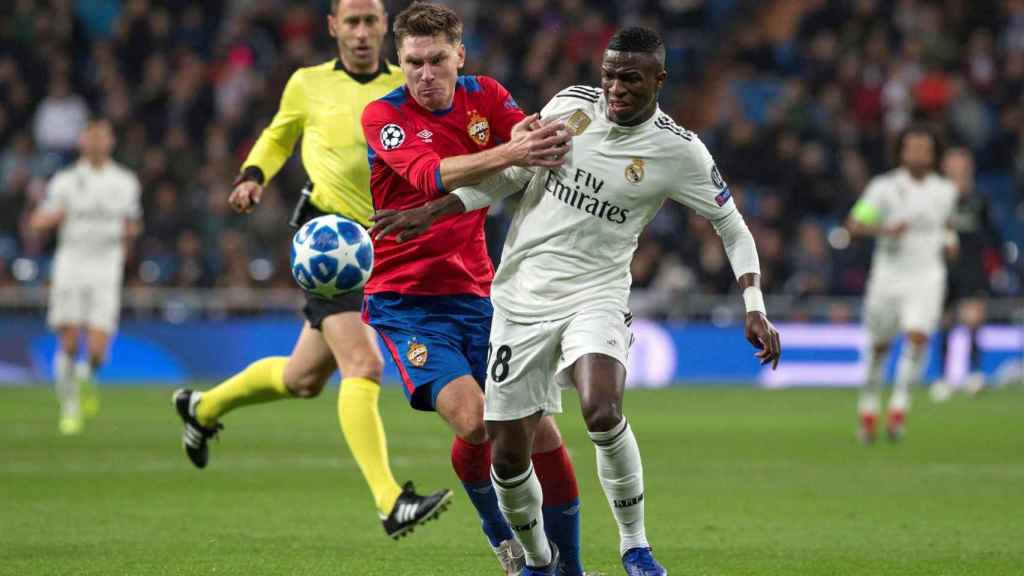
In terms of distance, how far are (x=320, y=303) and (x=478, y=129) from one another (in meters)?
1.87

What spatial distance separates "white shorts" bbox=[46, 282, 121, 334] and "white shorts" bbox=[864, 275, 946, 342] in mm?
6696

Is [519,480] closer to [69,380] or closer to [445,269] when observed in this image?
[445,269]

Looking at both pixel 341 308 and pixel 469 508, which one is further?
pixel 469 508

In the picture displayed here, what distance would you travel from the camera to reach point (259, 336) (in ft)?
66.8

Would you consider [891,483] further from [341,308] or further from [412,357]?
[412,357]

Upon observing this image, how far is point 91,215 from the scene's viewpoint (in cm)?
1509

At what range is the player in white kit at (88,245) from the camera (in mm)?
14820

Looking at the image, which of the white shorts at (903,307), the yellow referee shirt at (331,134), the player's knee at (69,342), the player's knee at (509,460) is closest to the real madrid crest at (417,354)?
the player's knee at (509,460)

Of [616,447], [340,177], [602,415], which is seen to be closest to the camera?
[602,415]

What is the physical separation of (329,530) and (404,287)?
5.83 feet

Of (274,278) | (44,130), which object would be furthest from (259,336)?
(44,130)

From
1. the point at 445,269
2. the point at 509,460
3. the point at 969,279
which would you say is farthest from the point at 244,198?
the point at 969,279

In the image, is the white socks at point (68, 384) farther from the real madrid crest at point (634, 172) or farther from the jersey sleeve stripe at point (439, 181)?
the real madrid crest at point (634, 172)

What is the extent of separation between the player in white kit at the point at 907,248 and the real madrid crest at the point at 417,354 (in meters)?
7.78
